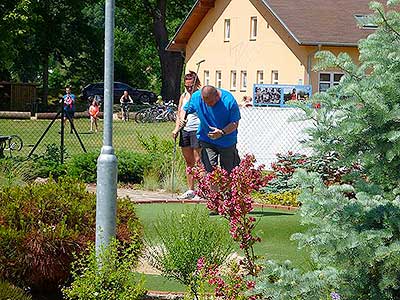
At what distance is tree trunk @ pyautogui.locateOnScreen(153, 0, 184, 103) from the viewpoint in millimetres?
59906

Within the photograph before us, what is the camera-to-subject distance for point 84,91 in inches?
2591

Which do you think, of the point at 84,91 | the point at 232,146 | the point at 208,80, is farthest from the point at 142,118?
the point at 232,146

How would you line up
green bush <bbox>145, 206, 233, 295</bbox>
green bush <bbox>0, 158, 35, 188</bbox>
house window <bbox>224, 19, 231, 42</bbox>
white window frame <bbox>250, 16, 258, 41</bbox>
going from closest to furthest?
green bush <bbox>145, 206, 233, 295</bbox>, green bush <bbox>0, 158, 35, 188</bbox>, white window frame <bbox>250, 16, 258, 41</bbox>, house window <bbox>224, 19, 231, 42</bbox>

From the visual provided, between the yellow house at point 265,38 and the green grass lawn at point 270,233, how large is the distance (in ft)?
92.4

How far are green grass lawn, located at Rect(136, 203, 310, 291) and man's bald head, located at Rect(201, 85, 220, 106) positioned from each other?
4.51ft

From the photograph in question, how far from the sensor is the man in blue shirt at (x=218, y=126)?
41.0 feet

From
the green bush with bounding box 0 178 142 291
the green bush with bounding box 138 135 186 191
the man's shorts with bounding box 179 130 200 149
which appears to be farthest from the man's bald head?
the green bush with bounding box 0 178 142 291

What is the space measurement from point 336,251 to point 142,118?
37.8 meters

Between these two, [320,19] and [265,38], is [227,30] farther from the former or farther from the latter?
[320,19]

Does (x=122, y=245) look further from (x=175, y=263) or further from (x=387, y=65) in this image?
(x=387, y=65)

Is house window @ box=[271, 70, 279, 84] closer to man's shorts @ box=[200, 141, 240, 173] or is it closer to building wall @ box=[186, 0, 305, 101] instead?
building wall @ box=[186, 0, 305, 101]

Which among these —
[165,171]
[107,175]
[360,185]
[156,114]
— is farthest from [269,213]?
[156,114]

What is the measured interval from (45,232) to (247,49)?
4311 centimetres

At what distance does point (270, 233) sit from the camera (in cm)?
1138
